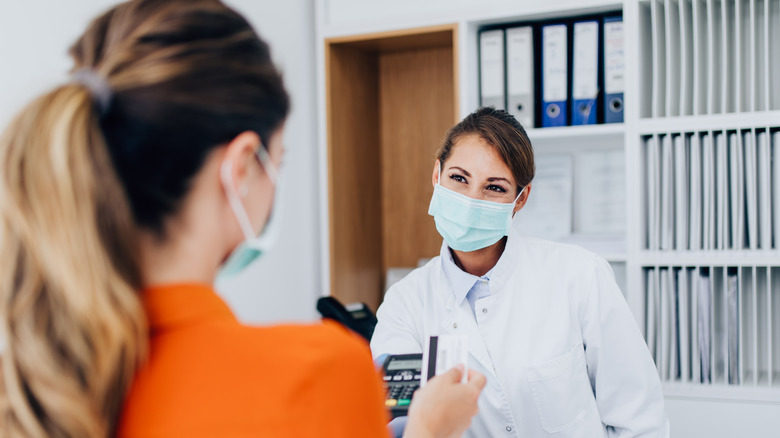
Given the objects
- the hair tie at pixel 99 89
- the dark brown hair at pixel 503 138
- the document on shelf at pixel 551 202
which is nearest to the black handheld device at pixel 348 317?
the dark brown hair at pixel 503 138

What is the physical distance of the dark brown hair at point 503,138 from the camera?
4.78ft

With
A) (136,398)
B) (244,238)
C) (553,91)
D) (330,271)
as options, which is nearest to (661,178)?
(553,91)

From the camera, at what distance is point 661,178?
2012 mm

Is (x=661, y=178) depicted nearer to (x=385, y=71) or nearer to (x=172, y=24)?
(x=385, y=71)

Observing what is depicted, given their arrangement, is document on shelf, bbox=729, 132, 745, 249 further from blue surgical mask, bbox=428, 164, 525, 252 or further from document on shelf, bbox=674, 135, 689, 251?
blue surgical mask, bbox=428, 164, 525, 252

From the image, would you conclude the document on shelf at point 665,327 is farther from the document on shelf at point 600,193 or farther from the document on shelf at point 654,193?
the document on shelf at point 600,193

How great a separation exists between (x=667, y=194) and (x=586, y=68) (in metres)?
0.45

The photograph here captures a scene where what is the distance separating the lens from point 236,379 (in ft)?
1.71

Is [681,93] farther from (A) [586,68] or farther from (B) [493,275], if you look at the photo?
(B) [493,275]

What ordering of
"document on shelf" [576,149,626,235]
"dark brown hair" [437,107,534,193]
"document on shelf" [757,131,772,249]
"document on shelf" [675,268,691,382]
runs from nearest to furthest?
"dark brown hair" [437,107,534,193] < "document on shelf" [757,131,772,249] < "document on shelf" [675,268,691,382] < "document on shelf" [576,149,626,235]

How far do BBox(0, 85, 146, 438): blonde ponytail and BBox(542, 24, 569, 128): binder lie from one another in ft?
5.82

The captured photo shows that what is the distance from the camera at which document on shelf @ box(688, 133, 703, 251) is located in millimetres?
1943

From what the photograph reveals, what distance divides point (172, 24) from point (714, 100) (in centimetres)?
186

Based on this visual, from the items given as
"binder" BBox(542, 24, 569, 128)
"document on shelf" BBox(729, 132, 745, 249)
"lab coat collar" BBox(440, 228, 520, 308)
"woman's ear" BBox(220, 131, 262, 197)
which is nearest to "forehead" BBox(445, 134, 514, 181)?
"lab coat collar" BBox(440, 228, 520, 308)
